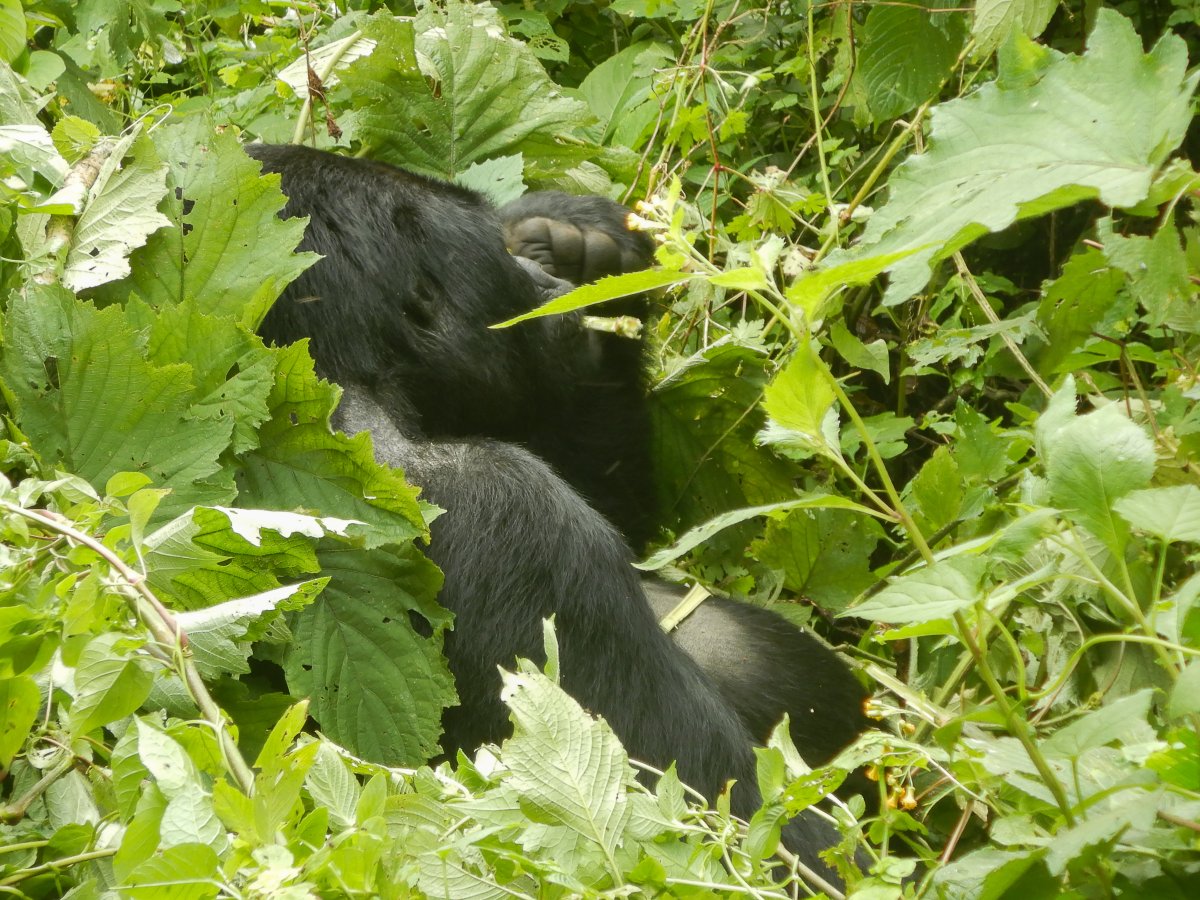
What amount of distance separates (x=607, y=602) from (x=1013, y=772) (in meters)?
0.88

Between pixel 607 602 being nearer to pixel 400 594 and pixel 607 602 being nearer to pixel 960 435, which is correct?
pixel 400 594

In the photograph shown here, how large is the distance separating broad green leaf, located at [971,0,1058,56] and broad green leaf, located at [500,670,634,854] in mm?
1735

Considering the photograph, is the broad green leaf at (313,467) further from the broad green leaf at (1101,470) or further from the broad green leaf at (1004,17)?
the broad green leaf at (1004,17)

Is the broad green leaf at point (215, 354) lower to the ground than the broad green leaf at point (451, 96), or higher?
lower

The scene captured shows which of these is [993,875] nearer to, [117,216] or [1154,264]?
[1154,264]

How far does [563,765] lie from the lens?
1.14 metres

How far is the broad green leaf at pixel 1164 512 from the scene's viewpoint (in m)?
1.07

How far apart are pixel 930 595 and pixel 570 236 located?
1.65 m

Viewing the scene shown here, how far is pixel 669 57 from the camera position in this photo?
3.46m

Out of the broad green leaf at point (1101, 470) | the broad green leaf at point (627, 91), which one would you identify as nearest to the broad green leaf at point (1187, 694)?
the broad green leaf at point (1101, 470)

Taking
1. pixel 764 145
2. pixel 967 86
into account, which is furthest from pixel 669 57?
pixel 967 86

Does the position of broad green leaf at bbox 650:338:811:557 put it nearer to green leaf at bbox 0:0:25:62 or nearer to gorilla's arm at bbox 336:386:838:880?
gorilla's arm at bbox 336:386:838:880

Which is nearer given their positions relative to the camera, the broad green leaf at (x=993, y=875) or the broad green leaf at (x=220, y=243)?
the broad green leaf at (x=993, y=875)

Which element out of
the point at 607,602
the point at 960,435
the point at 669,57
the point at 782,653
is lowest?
the point at 782,653
